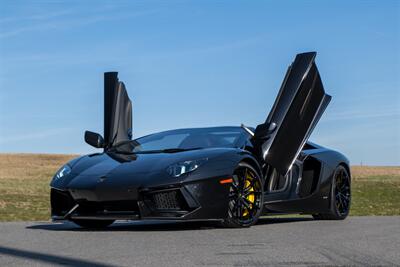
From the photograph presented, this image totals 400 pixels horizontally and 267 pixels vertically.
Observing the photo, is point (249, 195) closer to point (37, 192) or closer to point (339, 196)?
point (339, 196)

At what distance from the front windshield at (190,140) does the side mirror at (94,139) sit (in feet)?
1.05

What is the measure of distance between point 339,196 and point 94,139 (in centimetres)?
368

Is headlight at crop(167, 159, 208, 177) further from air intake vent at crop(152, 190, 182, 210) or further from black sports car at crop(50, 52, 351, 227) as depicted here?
air intake vent at crop(152, 190, 182, 210)

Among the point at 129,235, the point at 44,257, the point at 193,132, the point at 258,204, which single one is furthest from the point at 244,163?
the point at 44,257

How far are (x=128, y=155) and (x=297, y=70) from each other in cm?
259

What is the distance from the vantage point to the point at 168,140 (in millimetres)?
9438

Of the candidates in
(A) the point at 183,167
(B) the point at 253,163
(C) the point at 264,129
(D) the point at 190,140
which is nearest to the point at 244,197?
(B) the point at 253,163

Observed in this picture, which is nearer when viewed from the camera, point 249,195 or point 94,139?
point 249,195

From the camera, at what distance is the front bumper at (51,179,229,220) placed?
7891 mm

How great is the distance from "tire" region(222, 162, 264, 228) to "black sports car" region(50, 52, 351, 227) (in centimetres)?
1

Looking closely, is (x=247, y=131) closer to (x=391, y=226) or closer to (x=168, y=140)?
(x=168, y=140)

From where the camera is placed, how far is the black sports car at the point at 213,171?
7.98m

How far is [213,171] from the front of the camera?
8.19 meters

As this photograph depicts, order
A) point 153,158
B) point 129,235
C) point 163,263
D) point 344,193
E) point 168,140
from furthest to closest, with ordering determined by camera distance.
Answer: point 344,193 → point 168,140 → point 153,158 → point 129,235 → point 163,263
